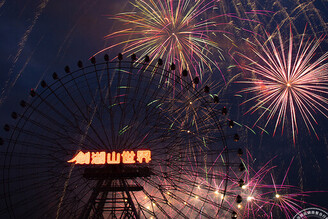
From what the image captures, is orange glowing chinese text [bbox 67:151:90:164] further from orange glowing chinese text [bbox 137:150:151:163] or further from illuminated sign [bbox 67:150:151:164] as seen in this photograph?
orange glowing chinese text [bbox 137:150:151:163]

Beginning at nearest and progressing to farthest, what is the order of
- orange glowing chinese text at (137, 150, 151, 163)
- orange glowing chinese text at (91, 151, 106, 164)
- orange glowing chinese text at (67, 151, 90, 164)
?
orange glowing chinese text at (137, 150, 151, 163)
orange glowing chinese text at (91, 151, 106, 164)
orange glowing chinese text at (67, 151, 90, 164)

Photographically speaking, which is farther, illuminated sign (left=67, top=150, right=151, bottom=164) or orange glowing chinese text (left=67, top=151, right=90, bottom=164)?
orange glowing chinese text (left=67, top=151, right=90, bottom=164)

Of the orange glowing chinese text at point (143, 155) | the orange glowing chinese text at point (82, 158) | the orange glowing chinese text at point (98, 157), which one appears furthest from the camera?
the orange glowing chinese text at point (82, 158)

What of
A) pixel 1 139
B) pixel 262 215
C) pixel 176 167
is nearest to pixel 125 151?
pixel 176 167

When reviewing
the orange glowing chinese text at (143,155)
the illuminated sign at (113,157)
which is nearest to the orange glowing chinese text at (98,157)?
the illuminated sign at (113,157)

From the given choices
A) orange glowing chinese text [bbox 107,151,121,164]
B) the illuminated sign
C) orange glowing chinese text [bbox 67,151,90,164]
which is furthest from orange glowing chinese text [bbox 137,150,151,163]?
orange glowing chinese text [bbox 67,151,90,164]

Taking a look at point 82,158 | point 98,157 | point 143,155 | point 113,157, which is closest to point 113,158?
point 113,157

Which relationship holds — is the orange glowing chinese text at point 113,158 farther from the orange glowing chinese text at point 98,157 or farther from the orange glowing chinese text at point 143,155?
the orange glowing chinese text at point 143,155

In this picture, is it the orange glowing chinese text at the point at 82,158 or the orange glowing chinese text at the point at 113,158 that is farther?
the orange glowing chinese text at the point at 82,158

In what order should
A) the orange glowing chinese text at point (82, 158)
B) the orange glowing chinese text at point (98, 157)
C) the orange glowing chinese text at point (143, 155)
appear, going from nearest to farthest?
the orange glowing chinese text at point (143, 155) < the orange glowing chinese text at point (98, 157) < the orange glowing chinese text at point (82, 158)
